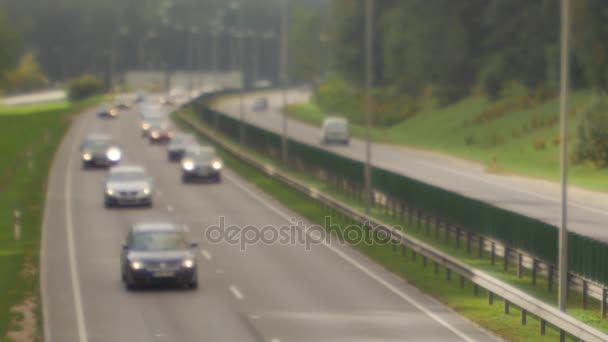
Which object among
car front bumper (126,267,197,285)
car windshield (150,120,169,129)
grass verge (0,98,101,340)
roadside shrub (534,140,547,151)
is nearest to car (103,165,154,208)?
grass verge (0,98,101,340)

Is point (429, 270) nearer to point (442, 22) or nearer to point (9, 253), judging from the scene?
point (9, 253)

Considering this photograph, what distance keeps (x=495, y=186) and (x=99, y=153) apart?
73.1ft

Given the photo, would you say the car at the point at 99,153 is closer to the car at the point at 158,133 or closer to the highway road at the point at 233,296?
the car at the point at 158,133

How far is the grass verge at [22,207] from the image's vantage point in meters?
27.3

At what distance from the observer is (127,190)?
159ft

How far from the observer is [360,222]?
40.4 meters

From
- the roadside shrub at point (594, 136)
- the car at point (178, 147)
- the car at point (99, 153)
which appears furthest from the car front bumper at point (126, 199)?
the roadside shrub at point (594, 136)

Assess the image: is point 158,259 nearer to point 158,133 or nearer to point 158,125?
point 158,133

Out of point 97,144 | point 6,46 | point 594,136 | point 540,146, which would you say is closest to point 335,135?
point 540,146

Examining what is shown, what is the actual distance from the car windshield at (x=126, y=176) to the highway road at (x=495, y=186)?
531 inches

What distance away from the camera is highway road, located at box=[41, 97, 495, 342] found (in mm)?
23562

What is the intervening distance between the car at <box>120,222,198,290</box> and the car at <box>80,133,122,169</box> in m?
38.9

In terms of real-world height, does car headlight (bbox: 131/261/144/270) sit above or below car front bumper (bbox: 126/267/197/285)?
above

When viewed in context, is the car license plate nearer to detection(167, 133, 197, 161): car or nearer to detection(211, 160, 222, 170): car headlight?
detection(211, 160, 222, 170): car headlight
